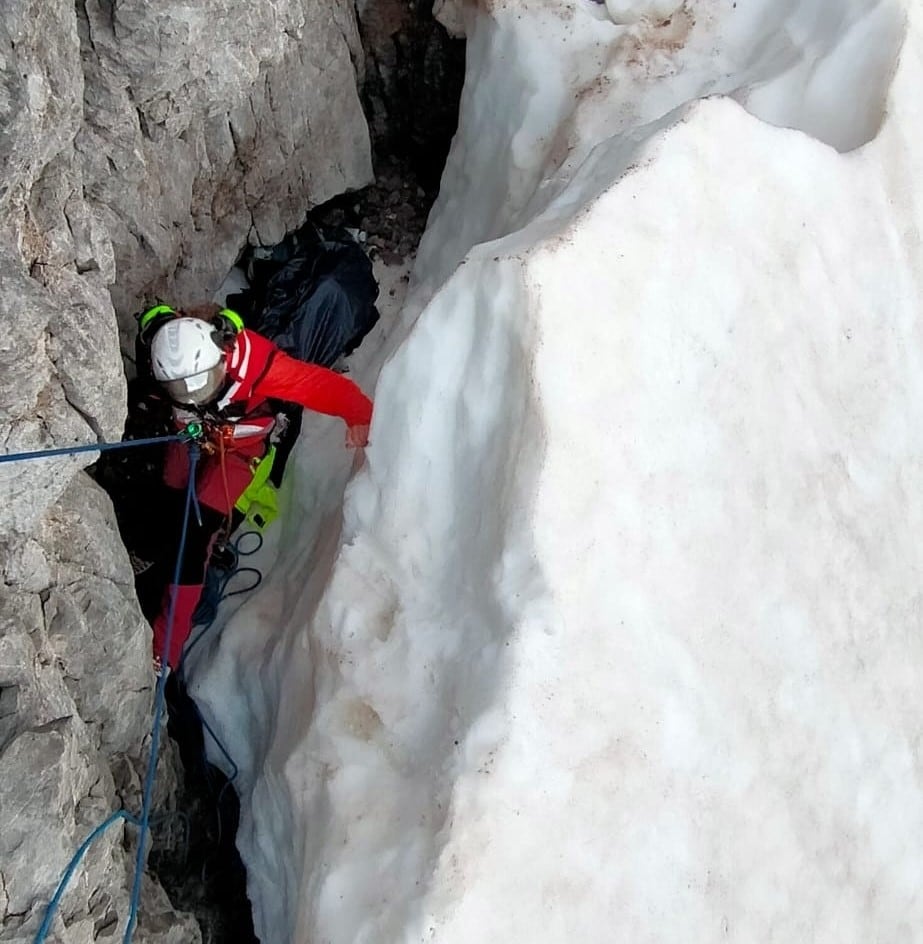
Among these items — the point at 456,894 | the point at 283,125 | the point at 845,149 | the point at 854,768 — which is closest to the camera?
the point at 456,894

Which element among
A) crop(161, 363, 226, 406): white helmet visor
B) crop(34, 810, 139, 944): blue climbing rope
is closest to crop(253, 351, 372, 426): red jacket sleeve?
crop(161, 363, 226, 406): white helmet visor

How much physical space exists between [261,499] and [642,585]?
2.14 metres

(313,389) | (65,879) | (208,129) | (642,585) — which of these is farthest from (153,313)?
(642,585)

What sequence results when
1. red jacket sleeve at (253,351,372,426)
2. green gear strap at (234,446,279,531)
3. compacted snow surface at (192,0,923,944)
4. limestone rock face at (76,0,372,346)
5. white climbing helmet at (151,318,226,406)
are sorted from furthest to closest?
green gear strap at (234,446,279,531) < red jacket sleeve at (253,351,372,426) < white climbing helmet at (151,318,226,406) < limestone rock face at (76,0,372,346) < compacted snow surface at (192,0,923,944)

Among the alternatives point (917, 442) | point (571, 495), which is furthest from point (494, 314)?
point (917, 442)

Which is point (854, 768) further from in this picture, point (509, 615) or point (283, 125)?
point (283, 125)

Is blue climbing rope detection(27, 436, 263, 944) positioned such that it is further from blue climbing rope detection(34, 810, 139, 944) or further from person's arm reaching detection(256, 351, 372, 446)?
person's arm reaching detection(256, 351, 372, 446)

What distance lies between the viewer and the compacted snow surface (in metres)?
2.64

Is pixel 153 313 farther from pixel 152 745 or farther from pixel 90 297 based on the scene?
pixel 152 745

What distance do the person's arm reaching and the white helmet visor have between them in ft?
0.67

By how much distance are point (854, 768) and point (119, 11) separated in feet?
11.6

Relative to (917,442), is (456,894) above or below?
below

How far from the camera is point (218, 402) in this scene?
3.65 metres

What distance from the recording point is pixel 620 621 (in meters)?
2.73
